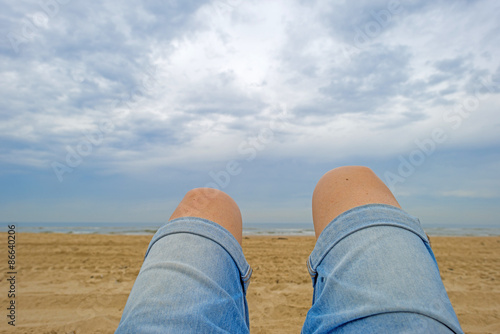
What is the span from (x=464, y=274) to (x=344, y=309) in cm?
592

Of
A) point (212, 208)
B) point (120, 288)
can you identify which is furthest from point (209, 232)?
point (120, 288)

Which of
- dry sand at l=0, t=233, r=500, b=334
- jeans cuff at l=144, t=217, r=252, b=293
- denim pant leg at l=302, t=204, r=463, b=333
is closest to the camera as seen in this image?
denim pant leg at l=302, t=204, r=463, b=333

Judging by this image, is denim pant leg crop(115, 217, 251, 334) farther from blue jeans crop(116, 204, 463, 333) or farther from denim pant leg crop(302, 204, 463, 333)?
denim pant leg crop(302, 204, 463, 333)

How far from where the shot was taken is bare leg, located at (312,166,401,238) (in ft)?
2.84

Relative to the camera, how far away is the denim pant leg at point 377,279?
2.01 ft

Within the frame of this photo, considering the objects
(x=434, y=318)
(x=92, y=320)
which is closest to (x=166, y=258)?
(x=434, y=318)

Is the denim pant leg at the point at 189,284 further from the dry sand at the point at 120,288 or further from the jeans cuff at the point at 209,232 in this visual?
the dry sand at the point at 120,288

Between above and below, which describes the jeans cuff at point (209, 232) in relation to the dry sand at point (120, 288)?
above

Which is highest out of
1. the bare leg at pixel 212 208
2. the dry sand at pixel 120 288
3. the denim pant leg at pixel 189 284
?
the bare leg at pixel 212 208

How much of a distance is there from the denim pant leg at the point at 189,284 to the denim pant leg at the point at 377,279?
0.21 meters

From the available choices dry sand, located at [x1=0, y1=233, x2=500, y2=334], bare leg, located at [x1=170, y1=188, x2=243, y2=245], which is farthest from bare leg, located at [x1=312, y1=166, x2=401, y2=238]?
dry sand, located at [x1=0, y1=233, x2=500, y2=334]

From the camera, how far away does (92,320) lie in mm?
3039

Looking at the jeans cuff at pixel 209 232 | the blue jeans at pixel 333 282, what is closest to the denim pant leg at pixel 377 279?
the blue jeans at pixel 333 282

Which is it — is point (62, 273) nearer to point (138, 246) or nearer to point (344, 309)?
point (138, 246)
